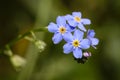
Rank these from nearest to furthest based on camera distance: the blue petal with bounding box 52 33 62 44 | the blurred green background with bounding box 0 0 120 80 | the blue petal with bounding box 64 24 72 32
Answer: the blue petal with bounding box 52 33 62 44 → the blue petal with bounding box 64 24 72 32 → the blurred green background with bounding box 0 0 120 80

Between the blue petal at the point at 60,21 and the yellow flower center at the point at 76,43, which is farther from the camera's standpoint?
the blue petal at the point at 60,21

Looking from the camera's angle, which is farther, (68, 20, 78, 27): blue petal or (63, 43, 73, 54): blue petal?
(68, 20, 78, 27): blue petal

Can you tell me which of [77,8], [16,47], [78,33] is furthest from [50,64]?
[78,33]

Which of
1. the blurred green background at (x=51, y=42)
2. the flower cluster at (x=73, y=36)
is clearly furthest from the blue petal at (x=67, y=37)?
the blurred green background at (x=51, y=42)

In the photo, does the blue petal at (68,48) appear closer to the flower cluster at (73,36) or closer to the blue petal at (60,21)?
the flower cluster at (73,36)

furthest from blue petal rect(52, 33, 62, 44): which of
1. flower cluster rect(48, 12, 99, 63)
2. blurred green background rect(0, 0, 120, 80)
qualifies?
blurred green background rect(0, 0, 120, 80)

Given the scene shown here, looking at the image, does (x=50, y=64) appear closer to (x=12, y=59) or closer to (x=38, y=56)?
(x=38, y=56)

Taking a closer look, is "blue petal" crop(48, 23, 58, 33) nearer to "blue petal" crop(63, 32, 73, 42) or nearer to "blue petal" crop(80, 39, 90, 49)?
"blue petal" crop(63, 32, 73, 42)

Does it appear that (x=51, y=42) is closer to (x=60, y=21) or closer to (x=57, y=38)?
(x=60, y=21)
